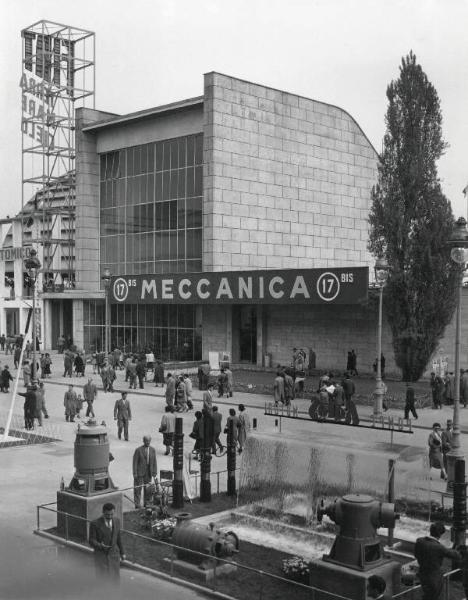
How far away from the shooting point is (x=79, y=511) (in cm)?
1316

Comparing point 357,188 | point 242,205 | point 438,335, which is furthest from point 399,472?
point 357,188

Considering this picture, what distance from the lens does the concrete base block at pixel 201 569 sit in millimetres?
11281

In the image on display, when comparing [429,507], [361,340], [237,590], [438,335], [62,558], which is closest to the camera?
[237,590]

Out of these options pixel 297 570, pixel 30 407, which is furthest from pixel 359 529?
pixel 30 407

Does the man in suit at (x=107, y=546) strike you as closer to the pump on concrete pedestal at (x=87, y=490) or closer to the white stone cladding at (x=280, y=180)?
the pump on concrete pedestal at (x=87, y=490)

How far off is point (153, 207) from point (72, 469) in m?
39.8

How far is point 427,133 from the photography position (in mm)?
36375

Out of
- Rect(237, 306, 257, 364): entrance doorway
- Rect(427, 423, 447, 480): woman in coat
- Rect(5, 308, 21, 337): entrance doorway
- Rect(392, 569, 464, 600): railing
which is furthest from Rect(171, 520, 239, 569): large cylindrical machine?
Rect(5, 308, 21, 337): entrance doorway

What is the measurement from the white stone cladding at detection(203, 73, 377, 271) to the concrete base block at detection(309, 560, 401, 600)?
39.2m

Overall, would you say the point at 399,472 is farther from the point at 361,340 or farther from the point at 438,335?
the point at 361,340

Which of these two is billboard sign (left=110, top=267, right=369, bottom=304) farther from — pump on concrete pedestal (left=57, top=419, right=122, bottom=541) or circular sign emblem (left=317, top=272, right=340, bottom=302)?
pump on concrete pedestal (left=57, top=419, right=122, bottom=541)

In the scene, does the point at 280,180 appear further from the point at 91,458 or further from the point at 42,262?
the point at 91,458

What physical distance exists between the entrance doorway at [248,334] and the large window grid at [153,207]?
703 cm

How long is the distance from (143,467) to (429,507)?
566 cm
